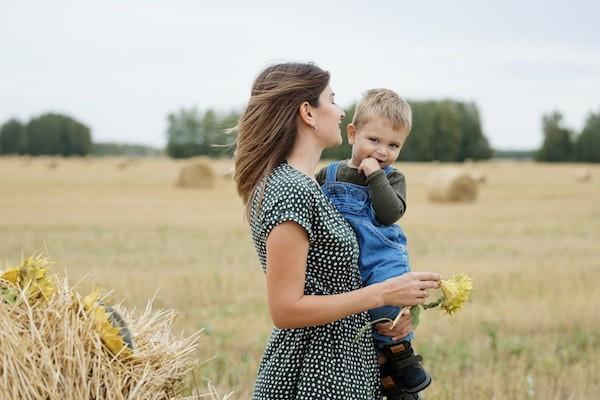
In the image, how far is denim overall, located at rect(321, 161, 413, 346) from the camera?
2.81 meters

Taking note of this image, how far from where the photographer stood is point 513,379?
18.3 ft

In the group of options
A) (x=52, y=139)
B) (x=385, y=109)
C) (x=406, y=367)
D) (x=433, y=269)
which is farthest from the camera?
(x=52, y=139)

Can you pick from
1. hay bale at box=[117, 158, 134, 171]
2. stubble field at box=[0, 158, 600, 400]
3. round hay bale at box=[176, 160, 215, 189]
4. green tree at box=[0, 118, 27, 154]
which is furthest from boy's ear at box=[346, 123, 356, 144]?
green tree at box=[0, 118, 27, 154]

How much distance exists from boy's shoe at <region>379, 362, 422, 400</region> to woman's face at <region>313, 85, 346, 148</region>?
81 cm

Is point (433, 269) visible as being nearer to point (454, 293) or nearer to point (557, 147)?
point (454, 293)

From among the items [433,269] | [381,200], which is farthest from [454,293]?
[433,269]

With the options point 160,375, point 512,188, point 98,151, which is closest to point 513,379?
point 160,375

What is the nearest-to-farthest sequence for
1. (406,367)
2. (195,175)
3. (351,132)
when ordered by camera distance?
(406,367), (351,132), (195,175)

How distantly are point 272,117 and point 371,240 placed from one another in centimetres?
53

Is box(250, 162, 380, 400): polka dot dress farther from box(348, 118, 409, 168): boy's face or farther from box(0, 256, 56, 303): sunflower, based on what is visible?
box(0, 256, 56, 303): sunflower

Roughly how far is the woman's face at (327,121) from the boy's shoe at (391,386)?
2.65ft

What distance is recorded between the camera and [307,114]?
275 cm

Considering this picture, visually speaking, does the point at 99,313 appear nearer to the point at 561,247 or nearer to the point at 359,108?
the point at 359,108

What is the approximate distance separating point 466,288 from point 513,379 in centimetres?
305
